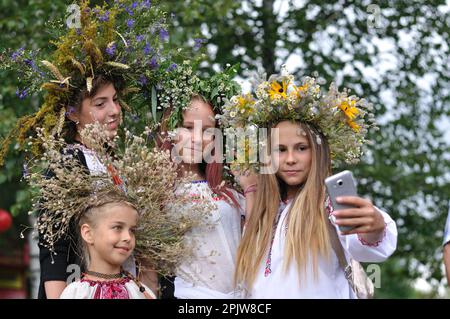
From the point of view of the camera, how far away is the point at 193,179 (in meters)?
4.62

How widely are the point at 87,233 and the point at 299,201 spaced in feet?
3.42

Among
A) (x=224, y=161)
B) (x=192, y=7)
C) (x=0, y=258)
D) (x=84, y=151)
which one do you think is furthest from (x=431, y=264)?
(x=0, y=258)

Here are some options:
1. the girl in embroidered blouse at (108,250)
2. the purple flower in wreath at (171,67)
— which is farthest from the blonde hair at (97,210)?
the purple flower in wreath at (171,67)

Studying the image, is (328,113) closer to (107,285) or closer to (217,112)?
(217,112)

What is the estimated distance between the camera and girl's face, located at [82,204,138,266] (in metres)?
4.16

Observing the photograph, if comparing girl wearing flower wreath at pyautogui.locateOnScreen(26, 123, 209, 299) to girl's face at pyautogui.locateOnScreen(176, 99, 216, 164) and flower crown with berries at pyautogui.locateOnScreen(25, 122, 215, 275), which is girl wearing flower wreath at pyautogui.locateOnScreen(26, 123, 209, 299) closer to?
flower crown with berries at pyautogui.locateOnScreen(25, 122, 215, 275)

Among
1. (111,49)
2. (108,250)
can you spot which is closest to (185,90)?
(111,49)

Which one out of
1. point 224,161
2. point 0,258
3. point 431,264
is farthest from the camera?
point 0,258

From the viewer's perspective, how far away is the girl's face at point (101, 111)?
473 cm

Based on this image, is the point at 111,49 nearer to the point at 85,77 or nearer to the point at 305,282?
the point at 85,77

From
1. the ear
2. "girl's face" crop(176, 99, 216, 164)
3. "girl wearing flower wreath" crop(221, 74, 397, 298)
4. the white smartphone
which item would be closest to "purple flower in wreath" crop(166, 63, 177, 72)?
"girl's face" crop(176, 99, 216, 164)

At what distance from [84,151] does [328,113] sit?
1.28 meters

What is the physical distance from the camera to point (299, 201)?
423cm

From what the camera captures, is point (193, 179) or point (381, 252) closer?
point (381, 252)
